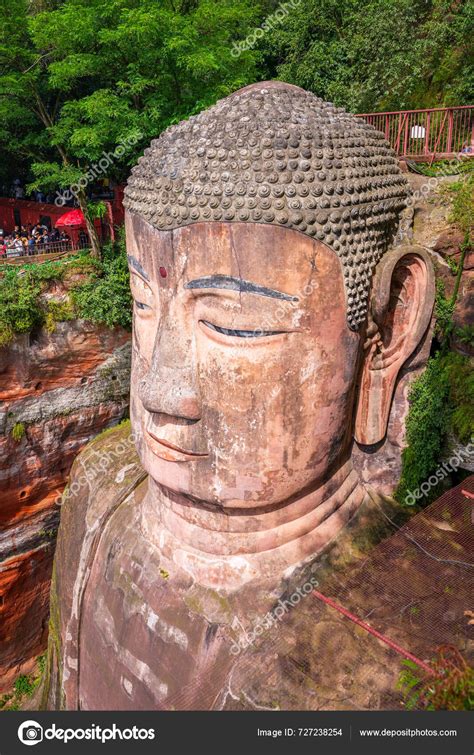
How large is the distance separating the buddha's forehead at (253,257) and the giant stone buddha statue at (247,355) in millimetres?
10

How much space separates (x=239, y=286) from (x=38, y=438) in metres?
8.51

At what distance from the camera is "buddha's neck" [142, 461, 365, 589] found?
5.12 meters

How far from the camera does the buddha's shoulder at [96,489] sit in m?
6.62

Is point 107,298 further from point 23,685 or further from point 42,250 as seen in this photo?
point 23,685

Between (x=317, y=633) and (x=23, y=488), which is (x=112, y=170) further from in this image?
(x=317, y=633)

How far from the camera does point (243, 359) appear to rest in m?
4.52

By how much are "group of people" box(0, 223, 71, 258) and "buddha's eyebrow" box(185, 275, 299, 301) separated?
12161mm

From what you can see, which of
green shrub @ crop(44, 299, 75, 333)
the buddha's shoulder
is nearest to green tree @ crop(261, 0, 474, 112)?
green shrub @ crop(44, 299, 75, 333)

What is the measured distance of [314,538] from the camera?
528 cm

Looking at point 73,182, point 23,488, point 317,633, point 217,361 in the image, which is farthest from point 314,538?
point 73,182

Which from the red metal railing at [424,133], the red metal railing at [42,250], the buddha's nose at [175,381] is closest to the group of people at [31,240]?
the red metal railing at [42,250]

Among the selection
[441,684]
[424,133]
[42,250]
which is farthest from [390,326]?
[42,250]

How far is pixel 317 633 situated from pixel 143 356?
2664 millimetres
